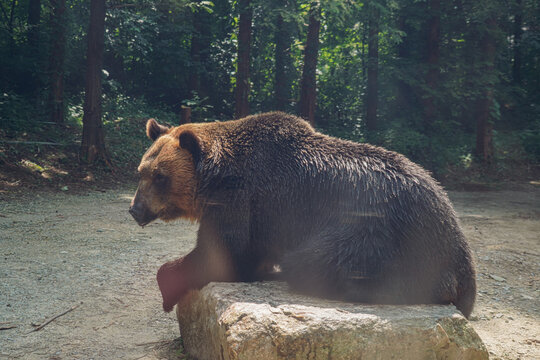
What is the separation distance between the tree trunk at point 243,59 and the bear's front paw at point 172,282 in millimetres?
11983

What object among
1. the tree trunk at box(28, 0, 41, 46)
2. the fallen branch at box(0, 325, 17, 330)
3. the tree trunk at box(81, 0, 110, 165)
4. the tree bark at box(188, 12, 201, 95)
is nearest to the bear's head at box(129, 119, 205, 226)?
the fallen branch at box(0, 325, 17, 330)

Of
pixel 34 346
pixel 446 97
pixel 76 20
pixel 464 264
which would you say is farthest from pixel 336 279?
pixel 446 97

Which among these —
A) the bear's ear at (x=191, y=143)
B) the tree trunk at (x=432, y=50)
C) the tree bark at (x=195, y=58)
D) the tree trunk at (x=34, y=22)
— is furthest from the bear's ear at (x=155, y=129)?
the tree bark at (x=195, y=58)

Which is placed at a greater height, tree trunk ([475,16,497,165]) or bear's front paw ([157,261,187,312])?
tree trunk ([475,16,497,165])

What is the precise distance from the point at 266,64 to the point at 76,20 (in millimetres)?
10052

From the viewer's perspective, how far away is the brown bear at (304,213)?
3.45 metres

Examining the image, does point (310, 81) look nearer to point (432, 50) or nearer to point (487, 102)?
point (432, 50)

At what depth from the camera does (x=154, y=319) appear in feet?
16.4

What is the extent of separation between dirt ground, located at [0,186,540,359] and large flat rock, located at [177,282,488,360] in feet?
4.31

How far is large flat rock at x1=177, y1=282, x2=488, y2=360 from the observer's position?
9.41ft

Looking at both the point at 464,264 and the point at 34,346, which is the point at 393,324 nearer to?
the point at 464,264

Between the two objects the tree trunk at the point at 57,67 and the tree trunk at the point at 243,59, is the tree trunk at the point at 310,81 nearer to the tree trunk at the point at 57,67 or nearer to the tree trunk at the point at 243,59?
the tree trunk at the point at 243,59

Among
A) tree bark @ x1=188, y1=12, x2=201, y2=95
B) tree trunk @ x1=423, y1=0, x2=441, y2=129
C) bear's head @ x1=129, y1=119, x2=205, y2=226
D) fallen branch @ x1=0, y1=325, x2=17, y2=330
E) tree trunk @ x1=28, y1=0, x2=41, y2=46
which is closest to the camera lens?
bear's head @ x1=129, y1=119, x2=205, y2=226

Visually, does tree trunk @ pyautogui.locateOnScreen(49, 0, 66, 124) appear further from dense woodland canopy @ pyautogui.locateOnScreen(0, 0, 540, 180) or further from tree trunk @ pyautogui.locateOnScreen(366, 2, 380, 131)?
tree trunk @ pyautogui.locateOnScreen(366, 2, 380, 131)
